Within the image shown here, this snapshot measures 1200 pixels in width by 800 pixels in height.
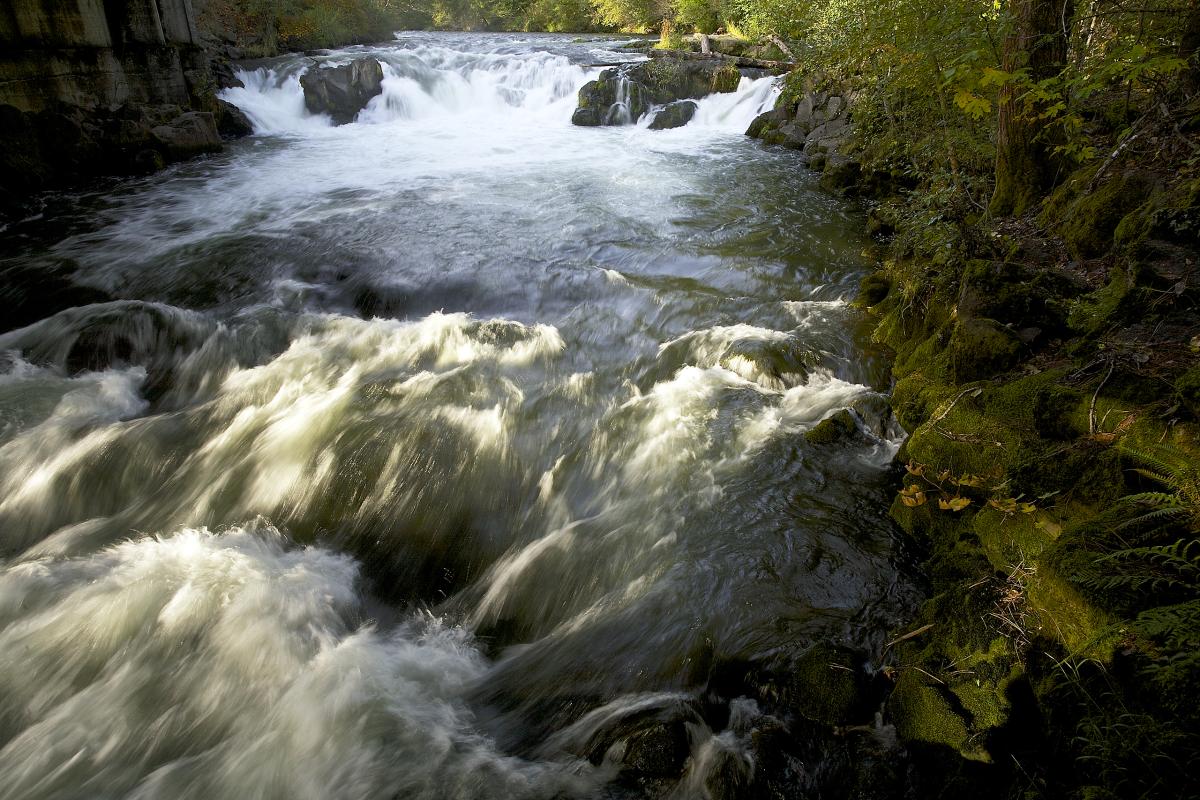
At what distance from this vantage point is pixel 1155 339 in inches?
135

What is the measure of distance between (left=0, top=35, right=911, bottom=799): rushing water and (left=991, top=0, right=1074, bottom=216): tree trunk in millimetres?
1984

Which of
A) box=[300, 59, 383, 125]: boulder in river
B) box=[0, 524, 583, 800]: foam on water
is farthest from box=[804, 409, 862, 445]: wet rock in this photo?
box=[300, 59, 383, 125]: boulder in river

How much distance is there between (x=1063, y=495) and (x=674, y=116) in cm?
1723

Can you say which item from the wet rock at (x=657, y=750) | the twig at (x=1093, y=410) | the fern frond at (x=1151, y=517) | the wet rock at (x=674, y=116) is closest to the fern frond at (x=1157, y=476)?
the fern frond at (x=1151, y=517)

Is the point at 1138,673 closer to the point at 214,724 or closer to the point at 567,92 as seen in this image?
the point at 214,724

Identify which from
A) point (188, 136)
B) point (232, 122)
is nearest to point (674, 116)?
point (232, 122)

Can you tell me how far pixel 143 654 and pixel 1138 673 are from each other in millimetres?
4753

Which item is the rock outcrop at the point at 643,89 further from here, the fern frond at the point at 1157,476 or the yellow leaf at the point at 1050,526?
the fern frond at the point at 1157,476

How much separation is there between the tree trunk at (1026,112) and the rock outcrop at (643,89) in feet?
46.3

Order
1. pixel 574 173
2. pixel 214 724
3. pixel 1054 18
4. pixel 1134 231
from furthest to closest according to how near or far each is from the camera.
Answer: pixel 574 173
pixel 1054 18
pixel 1134 231
pixel 214 724

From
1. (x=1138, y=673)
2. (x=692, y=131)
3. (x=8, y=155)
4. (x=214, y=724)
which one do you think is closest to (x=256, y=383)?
(x=214, y=724)

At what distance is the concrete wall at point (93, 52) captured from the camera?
11.5m

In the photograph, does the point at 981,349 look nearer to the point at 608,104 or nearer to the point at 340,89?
the point at 608,104

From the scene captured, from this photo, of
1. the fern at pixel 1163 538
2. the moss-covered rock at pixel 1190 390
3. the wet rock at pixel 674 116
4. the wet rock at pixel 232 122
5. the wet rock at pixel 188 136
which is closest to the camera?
the fern at pixel 1163 538
